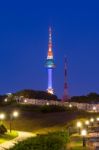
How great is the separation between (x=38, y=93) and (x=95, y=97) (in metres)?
23.3

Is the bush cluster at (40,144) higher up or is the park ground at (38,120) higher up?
the park ground at (38,120)

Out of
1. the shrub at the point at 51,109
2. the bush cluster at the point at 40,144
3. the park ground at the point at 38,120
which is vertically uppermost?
the shrub at the point at 51,109

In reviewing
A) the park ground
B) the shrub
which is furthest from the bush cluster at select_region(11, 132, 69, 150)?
the shrub

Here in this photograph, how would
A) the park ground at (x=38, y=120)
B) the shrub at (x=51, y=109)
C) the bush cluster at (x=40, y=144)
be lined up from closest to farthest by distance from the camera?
the bush cluster at (x=40, y=144)
the park ground at (x=38, y=120)
the shrub at (x=51, y=109)

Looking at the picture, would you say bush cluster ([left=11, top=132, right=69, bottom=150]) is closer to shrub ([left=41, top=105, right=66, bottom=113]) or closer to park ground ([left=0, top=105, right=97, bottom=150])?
park ground ([left=0, top=105, right=97, bottom=150])

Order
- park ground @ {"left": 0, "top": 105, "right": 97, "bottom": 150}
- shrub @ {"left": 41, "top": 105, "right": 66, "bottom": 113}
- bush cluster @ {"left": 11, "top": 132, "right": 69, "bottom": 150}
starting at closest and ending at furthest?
bush cluster @ {"left": 11, "top": 132, "right": 69, "bottom": 150} < park ground @ {"left": 0, "top": 105, "right": 97, "bottom": 150} < shrub @ {"left": 41, "top": 105, "right": 66, "bottom": 113}

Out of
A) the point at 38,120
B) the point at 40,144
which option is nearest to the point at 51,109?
the point at 38,120

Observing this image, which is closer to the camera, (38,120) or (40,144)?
(40,144)

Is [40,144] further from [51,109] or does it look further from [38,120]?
[51,109]

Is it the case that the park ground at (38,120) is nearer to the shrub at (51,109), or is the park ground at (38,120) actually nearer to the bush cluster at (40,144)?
the shrub at (51,109)

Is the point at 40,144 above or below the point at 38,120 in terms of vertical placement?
below

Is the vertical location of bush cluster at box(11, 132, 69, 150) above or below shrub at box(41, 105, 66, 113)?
below

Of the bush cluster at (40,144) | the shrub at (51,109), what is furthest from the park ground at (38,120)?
the bush cluster at (40,144)

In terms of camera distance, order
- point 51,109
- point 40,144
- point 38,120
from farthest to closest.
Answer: point 51,109
point 38,120
point 40,144
